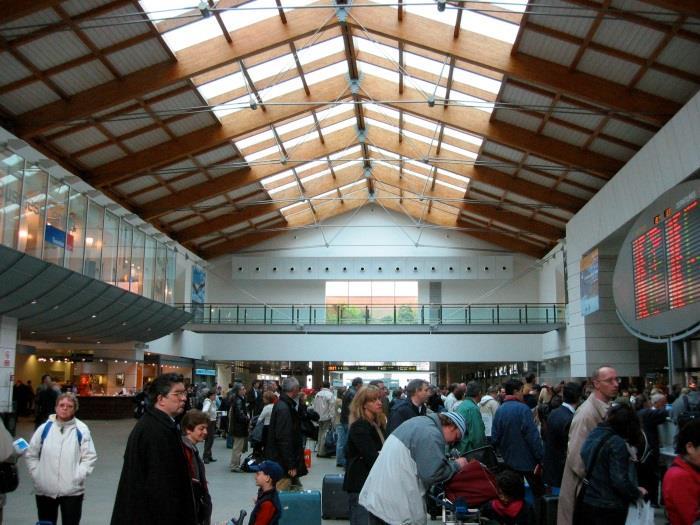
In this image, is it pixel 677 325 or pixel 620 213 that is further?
pixel 620 213

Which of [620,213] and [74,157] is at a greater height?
[74,157]

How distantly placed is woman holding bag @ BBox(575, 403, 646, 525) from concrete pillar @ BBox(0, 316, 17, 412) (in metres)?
18.8

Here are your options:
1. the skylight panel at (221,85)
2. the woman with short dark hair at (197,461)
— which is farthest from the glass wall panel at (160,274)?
the woman with short dark hair at (197,461)

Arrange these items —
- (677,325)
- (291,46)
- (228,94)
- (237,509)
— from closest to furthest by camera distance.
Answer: (237,509)
(677,325)
(291,46)
(228,94)

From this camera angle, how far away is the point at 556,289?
3522 centimetres

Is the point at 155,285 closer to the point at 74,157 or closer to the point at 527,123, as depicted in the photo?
the point at 74,157

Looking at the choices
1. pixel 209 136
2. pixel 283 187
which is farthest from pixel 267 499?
pixel 283 187

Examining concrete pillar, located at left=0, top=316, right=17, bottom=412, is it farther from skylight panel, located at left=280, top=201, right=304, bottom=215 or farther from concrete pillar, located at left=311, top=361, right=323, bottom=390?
concrete pillar, located at left=311, top=361, right=323, bottom=390

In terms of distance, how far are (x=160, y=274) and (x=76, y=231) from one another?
360 inches

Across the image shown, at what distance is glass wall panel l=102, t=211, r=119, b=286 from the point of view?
26.5 metres

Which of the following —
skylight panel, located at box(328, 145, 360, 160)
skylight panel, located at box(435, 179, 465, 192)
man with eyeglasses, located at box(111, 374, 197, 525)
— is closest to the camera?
man with eyeglasses, located at box(111, 374, 197, 525)

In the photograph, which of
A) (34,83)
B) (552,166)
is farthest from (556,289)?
(34,83)

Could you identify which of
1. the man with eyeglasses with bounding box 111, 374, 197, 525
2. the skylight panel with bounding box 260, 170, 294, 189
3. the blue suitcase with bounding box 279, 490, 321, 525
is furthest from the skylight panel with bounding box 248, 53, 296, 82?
the man with eyeglasses with bounding box 111, 374, 197, 525

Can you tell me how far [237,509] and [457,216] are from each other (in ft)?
96.5
